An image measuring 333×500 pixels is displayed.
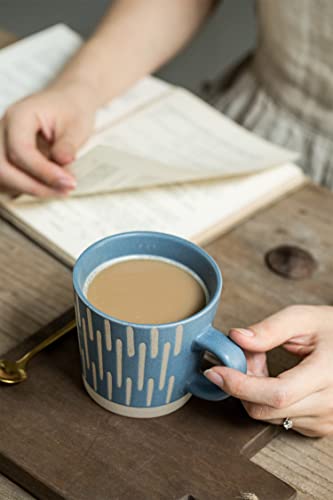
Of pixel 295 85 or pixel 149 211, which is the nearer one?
pixel 149 211

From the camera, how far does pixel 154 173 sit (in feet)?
3.25

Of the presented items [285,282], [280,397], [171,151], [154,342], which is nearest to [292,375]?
[280,397]

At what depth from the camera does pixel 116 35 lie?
3.90 feet

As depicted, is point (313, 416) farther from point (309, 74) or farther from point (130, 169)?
point (309, 74)

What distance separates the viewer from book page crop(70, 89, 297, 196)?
0.98 metres

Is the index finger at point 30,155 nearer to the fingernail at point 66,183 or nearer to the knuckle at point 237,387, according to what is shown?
the fingernail at point 66,183

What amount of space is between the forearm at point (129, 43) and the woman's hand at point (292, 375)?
1.67ft

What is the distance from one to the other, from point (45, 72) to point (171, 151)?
269mm

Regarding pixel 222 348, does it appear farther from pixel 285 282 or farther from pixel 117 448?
pixel 285 282

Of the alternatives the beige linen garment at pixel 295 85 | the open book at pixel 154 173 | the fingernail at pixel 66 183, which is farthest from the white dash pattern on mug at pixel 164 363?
the beige linen garment at pixel 295 85

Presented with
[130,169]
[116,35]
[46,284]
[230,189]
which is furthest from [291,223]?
[116,35]

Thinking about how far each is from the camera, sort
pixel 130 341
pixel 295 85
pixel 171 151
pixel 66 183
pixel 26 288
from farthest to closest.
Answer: pixel 295 85, pixel 171 151, pixel 66 183, pixel 26 288, pixel 130 341

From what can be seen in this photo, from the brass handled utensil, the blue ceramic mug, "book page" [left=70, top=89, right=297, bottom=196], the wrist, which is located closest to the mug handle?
the blue ceramic mug

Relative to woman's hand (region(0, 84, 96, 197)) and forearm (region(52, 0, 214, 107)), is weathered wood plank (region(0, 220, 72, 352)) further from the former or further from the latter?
forearm (region(52, 0, 214, 107))
